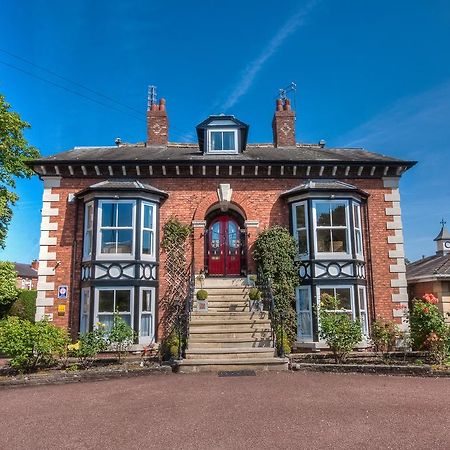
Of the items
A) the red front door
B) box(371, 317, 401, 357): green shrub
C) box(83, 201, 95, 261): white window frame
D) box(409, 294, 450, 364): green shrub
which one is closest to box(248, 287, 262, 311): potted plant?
the red front door

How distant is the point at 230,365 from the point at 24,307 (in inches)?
670

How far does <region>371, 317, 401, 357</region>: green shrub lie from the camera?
39.7 ft

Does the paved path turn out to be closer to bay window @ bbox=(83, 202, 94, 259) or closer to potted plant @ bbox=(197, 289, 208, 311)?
potted plant @ bbox=(197, 289, 208, 311)

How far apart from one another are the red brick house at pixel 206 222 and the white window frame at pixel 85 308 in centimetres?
5

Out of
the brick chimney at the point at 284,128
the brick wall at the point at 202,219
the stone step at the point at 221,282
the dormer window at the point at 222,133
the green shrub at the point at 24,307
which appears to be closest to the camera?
the brick wall at the point at 202,219

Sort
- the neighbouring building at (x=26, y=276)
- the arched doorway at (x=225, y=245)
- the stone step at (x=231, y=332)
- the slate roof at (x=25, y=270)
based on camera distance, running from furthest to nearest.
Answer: the slate roof at (x=25, y=270)
the neighbouring building at (x=26, y=276)
the arched doorway at (x=225, y=245)
the stone step at (x=231, y=332)

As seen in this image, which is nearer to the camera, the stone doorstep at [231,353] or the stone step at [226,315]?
the stone doorstep at [231,353]

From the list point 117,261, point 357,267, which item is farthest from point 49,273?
point 357,267

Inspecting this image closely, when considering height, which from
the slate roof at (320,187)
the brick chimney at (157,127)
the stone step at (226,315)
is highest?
the brick chimney at (157,127)

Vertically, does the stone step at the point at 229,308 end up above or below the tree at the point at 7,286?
below

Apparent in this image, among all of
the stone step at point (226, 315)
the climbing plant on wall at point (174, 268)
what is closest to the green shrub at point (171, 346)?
the stone step at point (226, 315)

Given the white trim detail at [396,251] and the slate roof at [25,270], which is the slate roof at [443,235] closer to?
the white trim detail at [396,251]

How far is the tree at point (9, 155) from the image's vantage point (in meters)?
18.7

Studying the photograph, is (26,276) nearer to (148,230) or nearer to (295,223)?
(148,230)
